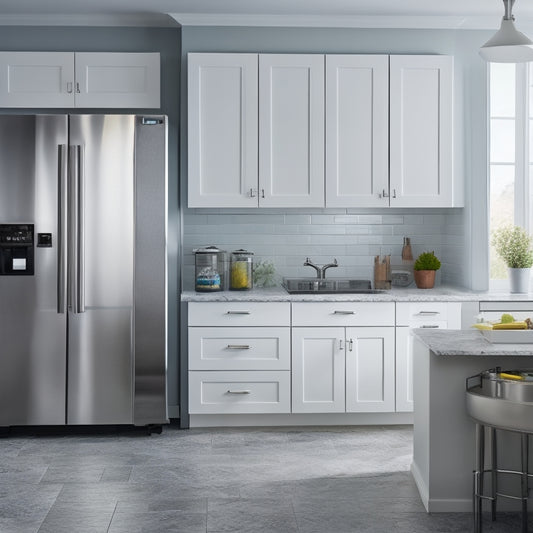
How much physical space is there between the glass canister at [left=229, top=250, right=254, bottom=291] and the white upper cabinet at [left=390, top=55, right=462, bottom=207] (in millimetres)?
1002

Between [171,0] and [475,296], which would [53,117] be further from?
[475,296]

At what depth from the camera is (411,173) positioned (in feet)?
→ 16.4

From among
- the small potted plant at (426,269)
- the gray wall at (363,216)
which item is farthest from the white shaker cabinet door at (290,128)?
the small potted plant at (426,269)

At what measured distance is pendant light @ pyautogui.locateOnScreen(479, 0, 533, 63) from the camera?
3.26 metres

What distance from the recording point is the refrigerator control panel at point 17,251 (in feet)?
14.9

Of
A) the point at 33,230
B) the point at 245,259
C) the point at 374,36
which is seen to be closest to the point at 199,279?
the point at 245,259

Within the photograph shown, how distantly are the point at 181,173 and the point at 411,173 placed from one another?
57.5 inches

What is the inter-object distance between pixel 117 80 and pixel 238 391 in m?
2.12

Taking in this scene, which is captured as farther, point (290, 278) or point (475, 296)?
point (290, 278)

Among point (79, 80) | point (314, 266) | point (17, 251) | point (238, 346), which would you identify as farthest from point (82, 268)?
point (314, 266)

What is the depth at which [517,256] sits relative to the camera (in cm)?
488

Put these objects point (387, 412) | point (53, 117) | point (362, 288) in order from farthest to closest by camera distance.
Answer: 1. point (362, 288)
2. point (387, 412)
3. point (53, 117)

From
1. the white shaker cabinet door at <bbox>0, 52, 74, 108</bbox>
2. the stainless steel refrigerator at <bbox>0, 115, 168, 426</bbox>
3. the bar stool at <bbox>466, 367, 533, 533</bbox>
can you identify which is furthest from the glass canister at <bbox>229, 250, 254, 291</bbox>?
the bar stool at <bbox>466, 367, 533, 533</bbox>

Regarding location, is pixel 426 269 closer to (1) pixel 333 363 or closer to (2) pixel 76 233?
(1) pixel 333 363
